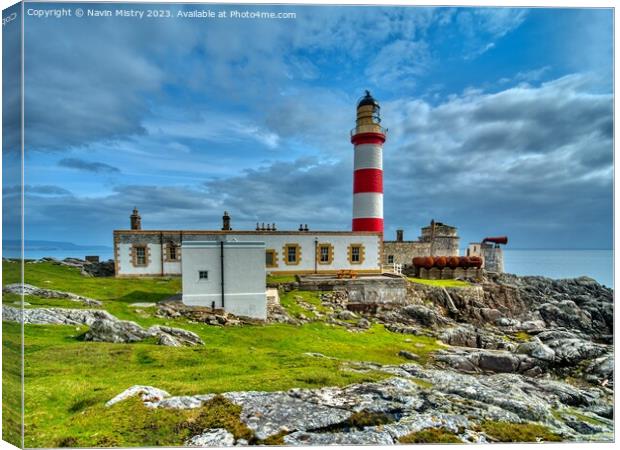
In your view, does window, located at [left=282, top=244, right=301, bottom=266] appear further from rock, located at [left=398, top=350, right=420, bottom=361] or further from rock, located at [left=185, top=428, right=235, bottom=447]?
rock, located at [left=185, top=428, right=235, bottom=447]

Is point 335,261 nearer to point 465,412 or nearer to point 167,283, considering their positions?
point 167,283

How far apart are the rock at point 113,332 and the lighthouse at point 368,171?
1555cm

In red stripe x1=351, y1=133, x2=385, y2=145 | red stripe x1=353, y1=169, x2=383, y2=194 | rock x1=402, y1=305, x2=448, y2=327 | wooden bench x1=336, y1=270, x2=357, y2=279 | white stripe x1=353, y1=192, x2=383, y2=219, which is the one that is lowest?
rock x1=402, y1=305, x2=448, y2=327

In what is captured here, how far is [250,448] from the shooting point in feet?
16.8

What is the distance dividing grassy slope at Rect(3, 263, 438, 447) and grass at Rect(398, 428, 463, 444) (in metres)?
1.48

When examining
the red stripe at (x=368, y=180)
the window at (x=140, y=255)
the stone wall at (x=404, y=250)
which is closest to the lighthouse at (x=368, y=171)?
the red stripe at (x=368, y=180)

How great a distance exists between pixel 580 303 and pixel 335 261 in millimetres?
19252

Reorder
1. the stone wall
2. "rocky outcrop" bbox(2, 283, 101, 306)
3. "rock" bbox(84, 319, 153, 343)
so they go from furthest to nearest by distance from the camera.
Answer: the stone wall, "rocky outcrop" bbox(2, 283, 101, 306), "rock" bbox(84, 319, 153, 343)

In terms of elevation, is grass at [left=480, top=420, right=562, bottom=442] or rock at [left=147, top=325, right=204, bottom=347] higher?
rock at [left=147, top=325, right=204, bottom=347]

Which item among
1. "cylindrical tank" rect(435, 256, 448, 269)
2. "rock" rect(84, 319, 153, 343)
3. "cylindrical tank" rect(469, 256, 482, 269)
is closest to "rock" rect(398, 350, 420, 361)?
"rock" rect(84, 319, 153, 343)

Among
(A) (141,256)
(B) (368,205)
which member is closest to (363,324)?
(B) (368,205)

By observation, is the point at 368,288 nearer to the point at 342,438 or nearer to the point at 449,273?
the point at 449,273

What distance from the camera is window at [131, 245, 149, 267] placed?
61.8 feet

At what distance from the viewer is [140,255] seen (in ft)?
62.1
